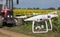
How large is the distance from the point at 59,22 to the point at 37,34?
1.73 meters

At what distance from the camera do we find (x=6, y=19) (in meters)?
11.7

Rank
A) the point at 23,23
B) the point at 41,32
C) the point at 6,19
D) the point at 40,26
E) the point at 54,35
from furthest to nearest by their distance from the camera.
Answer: the point at 23,23 < the point at 6,19 < the point at 40,26 < the point at 41,32 < the point at 54,35

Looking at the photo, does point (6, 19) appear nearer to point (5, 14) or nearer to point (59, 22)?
point (5, 14)

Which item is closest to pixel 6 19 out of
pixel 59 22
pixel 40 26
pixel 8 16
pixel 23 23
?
pixel 8 16

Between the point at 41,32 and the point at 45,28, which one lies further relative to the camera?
the point at 45,28

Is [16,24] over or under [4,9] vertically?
under

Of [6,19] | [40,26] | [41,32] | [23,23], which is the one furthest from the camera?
[23,23]

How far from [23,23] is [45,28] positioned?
220 cm

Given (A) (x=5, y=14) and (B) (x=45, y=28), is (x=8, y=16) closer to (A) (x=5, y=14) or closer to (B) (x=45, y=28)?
(A) (x=5, y=14)

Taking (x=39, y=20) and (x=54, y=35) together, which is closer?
(x=54, y=35)

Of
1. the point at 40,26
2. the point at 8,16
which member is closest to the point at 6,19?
the point at 8,16

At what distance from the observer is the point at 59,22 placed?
1052cm

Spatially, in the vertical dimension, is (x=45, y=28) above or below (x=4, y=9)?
below

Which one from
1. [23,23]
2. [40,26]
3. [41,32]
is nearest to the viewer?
[41,32]
